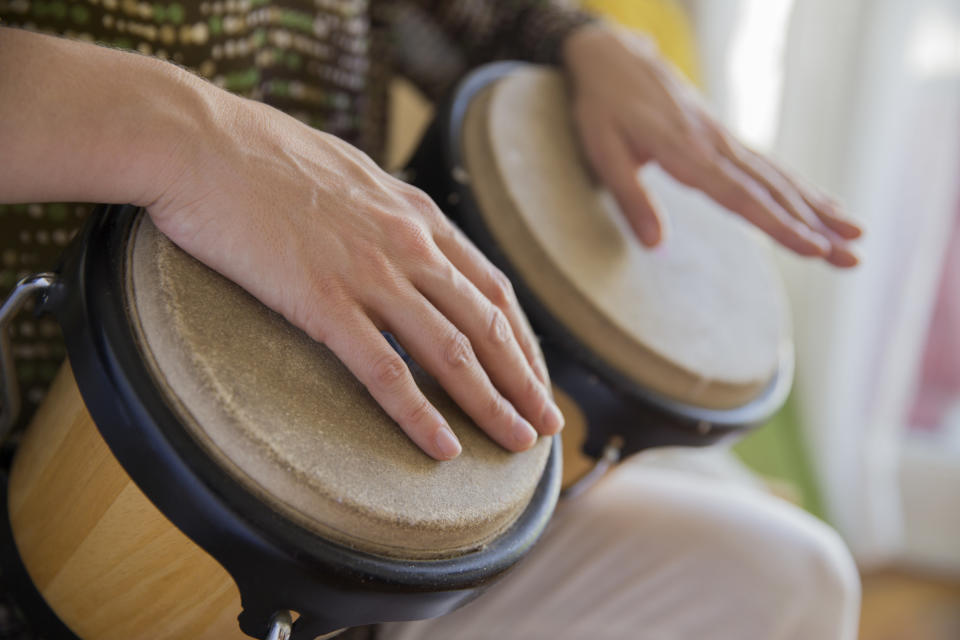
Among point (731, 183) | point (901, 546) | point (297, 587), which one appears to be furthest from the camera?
point (901, 546)

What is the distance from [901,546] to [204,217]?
185cm

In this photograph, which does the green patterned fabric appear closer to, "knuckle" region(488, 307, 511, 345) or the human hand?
the human hand

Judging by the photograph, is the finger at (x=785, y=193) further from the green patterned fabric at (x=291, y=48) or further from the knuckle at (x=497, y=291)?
the knuckle at (x=497, y=291)

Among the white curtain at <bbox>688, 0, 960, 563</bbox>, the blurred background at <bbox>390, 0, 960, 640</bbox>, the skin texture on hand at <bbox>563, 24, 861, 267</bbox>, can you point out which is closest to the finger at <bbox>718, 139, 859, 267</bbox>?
the skin texture on hand at <bbox>563, 24, 861, 267</bbox>

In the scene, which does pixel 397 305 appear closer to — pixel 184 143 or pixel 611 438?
pixel 184 143

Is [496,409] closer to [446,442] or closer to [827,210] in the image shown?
[446,442]

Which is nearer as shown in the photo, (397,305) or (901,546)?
(397,305)

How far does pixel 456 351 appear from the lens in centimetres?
45

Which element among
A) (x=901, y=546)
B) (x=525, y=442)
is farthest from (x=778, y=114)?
(x=525, y=442)

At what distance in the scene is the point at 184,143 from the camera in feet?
1.38

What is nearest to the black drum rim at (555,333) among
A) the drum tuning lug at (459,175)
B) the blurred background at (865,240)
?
the drum tuning lug at (459,175)

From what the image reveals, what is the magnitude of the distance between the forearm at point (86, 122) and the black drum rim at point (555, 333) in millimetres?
218

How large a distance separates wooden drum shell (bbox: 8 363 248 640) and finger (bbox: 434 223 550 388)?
210 millimetres

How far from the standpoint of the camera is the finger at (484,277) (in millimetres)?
500
